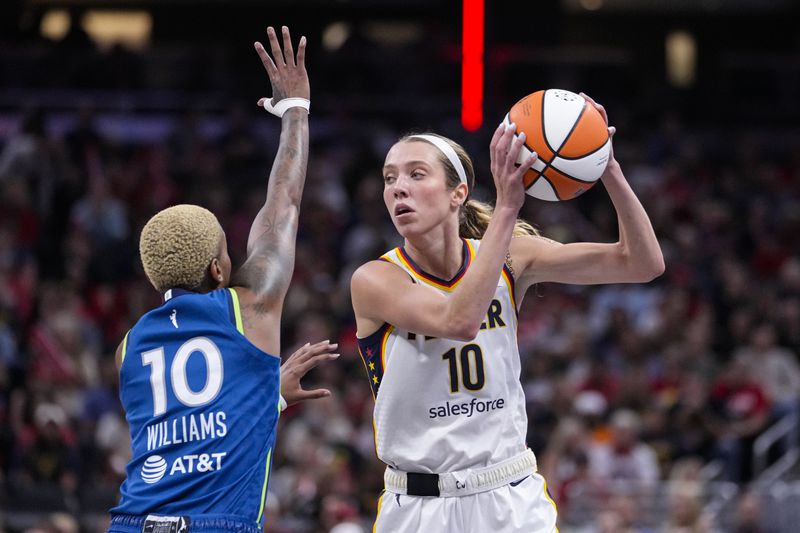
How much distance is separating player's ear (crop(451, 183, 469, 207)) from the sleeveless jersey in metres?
0.52

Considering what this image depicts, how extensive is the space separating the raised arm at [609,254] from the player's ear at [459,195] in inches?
12.3

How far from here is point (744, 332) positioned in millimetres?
14195

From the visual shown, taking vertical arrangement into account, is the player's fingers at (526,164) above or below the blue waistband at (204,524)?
above

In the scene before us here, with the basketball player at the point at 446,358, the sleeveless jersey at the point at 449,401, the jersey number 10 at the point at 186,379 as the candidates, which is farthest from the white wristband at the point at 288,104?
the jersey number 10 at the point at 186,379

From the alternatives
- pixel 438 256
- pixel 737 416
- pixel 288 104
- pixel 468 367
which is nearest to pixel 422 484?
pixel 468 367

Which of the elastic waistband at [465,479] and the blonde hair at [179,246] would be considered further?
the elastic waistband at [465,479]

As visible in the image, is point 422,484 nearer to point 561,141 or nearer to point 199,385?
A: point 199,385

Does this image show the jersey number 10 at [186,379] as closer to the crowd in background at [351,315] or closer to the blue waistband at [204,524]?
the blue waistband at [204,524]

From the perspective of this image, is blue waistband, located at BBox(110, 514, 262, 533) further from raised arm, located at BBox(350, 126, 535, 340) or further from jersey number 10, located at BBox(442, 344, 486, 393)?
jersey number 10, located at BBox(442, 344, 486, 393)

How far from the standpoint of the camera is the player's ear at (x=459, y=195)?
547 cm

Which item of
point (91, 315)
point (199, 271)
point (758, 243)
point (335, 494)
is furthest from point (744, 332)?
Answer: point (199, 271)

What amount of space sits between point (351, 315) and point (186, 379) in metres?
9.54

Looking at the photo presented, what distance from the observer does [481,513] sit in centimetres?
514

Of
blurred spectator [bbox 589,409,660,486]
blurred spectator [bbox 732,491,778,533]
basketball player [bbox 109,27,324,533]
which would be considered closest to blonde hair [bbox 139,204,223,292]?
basketball player [bbox 109,27,324,533]
